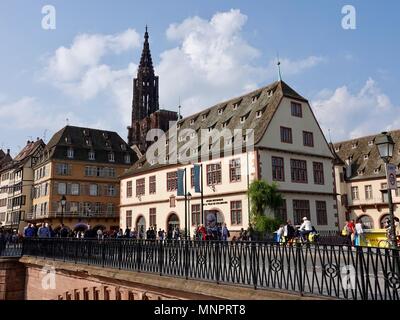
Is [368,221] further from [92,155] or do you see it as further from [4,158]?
[4,158]

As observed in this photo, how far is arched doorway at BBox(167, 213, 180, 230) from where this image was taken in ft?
126

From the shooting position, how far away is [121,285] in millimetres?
13078

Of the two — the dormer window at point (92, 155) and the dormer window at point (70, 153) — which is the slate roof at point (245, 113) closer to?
the dormer window at point (70, 153)

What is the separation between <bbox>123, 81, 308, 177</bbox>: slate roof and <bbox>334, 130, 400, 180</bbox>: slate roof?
19880 mm

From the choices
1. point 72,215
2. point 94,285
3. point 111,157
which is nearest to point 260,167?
point 94,285

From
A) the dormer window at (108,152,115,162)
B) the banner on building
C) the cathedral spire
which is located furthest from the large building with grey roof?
the cathedral spire

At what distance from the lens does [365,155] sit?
2153 inches

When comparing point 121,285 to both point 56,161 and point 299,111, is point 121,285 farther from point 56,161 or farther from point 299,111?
point 56,161

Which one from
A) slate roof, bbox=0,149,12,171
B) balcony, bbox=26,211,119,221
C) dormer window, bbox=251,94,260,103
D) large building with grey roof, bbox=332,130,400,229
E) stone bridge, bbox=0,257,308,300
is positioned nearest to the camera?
stone bridge, bbox=0,257,308,300

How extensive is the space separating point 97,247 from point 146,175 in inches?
1110

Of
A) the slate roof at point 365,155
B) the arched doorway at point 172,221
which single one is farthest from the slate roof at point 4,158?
the slate roof at point 365,155

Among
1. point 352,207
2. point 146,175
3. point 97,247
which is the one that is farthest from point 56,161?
point 97,247

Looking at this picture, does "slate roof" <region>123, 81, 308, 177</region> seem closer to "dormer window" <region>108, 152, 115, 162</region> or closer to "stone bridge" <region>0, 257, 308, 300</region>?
"dormer window" <region>108, 152, 115, 162</region>
